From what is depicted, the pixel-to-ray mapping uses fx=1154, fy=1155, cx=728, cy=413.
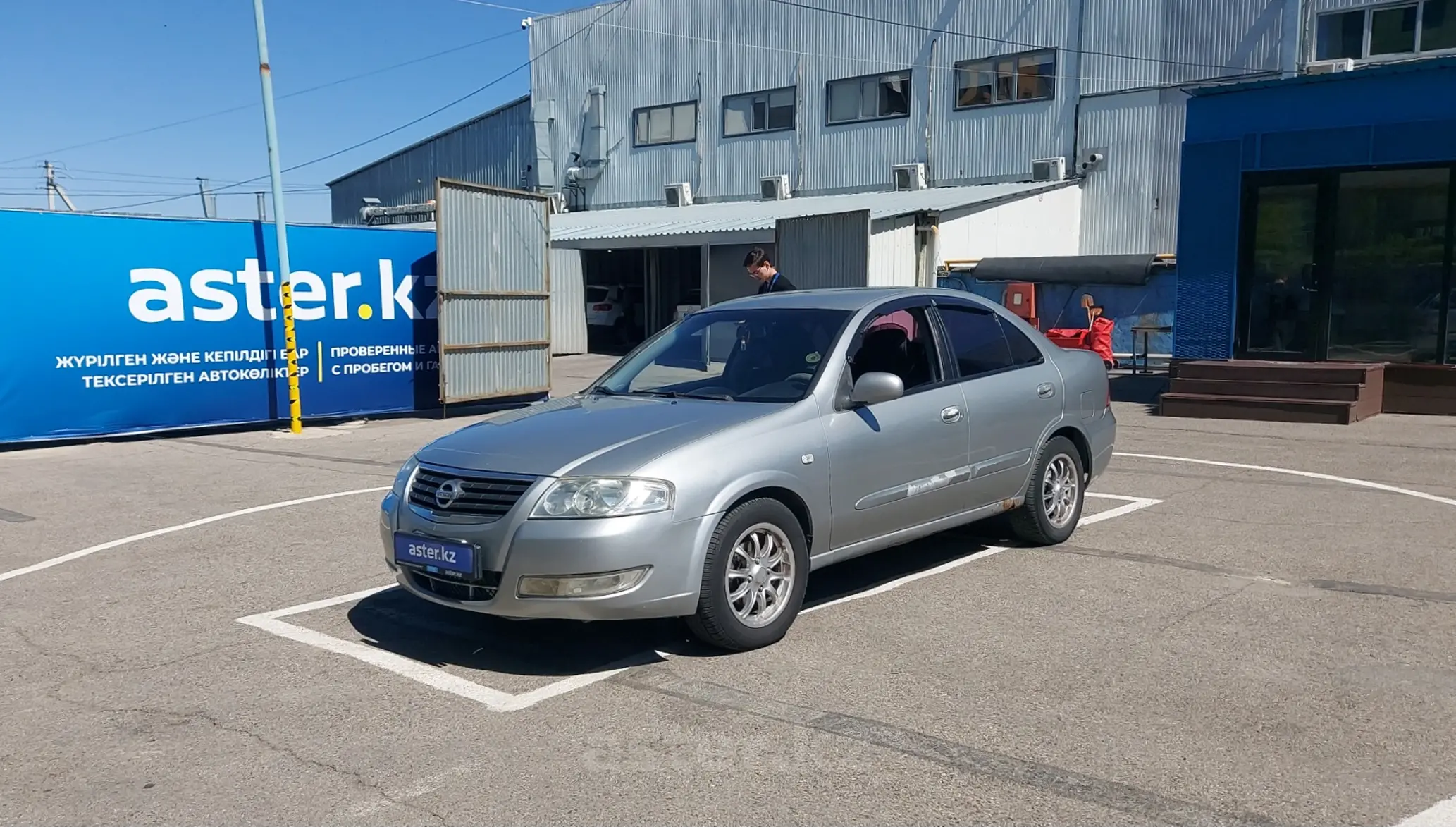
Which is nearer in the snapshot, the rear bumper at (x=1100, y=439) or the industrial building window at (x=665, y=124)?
the rear bumper at (x=1100, y=439)

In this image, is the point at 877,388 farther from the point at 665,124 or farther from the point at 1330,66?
the point at 665,124

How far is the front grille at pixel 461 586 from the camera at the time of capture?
501 centimetres

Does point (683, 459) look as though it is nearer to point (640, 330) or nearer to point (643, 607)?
point (643, 607)

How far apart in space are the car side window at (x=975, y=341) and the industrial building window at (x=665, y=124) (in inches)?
1142

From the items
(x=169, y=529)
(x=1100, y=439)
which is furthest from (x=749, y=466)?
(x=169, y=529)

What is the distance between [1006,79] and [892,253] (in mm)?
9697

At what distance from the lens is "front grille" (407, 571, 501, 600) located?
5.01 metres

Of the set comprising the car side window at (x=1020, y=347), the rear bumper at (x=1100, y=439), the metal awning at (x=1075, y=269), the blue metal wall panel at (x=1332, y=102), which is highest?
the blue metal wall panel at (x=1332, y=102)

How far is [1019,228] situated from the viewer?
2506 cm

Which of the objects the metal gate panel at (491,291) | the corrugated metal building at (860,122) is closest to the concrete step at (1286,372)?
the corrugated metal building at (860,122)

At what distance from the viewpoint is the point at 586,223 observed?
32.9m

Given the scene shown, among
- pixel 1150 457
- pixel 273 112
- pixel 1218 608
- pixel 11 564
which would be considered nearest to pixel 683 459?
pixel 1218 608

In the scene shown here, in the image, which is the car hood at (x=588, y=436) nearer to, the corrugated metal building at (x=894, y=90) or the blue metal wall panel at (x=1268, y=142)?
the blue metal wall panel at (x=1268, y=142)

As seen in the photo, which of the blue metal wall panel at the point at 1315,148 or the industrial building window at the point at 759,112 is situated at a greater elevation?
the industrial building window at the point at 759,112
